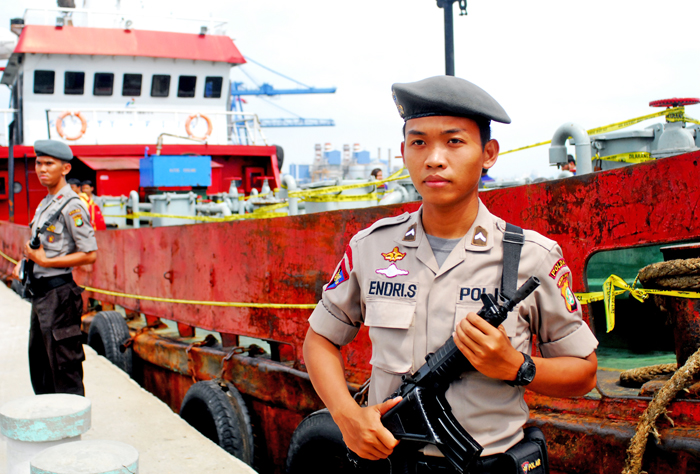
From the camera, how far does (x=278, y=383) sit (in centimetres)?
379

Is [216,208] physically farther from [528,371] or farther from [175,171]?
[528,371]

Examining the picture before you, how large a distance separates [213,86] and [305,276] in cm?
1260

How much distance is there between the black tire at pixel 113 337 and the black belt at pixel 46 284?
203 centimetres

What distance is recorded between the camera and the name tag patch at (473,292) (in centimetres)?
142

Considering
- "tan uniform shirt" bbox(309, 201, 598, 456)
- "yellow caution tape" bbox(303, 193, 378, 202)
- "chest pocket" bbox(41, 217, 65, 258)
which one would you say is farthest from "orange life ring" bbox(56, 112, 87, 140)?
"tan uniform shirt" bbox(309, 201, 598, 456)

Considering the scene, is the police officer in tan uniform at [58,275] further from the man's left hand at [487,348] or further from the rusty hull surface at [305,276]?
the man's left hand at [487,348]

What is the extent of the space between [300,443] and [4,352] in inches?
166

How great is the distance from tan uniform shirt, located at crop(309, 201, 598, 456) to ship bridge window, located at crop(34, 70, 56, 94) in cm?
1421

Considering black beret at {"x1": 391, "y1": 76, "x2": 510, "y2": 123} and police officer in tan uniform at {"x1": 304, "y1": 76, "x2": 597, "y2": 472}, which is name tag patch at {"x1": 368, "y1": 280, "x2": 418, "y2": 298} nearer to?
police officer in tan uniform at {"x1": 304, "y1": 76, "x2": 597, "y2": 472}

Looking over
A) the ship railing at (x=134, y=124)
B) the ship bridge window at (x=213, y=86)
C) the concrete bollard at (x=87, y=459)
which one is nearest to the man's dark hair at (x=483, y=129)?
the concrete bollard at (x=87, y=459)

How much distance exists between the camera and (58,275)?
147 inches

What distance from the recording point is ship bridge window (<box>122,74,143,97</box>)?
46.9 feet

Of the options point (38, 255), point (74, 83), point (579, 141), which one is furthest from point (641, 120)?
point (74, 83)

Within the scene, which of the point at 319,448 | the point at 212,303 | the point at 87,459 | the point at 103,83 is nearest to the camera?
the point at 87,459
